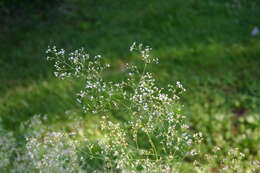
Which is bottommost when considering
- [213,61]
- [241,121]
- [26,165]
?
[26,165]

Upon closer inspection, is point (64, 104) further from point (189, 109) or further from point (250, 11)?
point (250, 11)

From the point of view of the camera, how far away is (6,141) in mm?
3551

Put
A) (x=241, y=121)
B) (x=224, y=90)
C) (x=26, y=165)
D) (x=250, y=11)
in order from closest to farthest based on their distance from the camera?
(x=26, y=165), (x=241, y=121), (x=224, y=90), (x=250, y=11)

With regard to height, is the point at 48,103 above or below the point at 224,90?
below

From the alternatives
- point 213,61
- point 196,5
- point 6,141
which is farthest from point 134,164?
point 196,5

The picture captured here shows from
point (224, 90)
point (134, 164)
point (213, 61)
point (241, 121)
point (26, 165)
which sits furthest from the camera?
point (213, 61)

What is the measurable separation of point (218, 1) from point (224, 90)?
3.09 metres

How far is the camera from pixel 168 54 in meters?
6.24

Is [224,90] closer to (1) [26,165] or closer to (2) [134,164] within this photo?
(1) [26,165]

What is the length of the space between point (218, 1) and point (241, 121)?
387cm

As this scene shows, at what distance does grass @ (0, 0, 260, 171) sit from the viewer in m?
4.89

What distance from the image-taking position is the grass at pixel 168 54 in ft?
16.0

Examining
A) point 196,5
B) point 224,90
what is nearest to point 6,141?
point 224,90

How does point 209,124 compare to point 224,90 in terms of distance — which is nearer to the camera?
point 209,124
